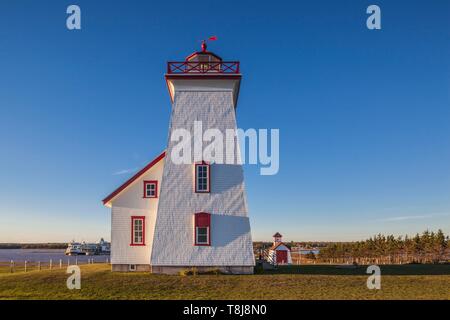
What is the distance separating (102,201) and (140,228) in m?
2.79

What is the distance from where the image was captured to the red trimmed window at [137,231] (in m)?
22.2

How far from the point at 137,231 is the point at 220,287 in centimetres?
752

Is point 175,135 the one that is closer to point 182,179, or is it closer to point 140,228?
point 182,179

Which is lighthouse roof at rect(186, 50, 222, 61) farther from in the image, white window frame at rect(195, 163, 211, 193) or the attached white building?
white window frame at rect(195, 163, 211, 193)

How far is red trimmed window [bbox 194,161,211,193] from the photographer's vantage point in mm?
21156

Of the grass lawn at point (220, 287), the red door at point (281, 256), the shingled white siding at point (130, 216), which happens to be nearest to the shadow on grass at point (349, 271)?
→ the grass lawn at point (220, 287)

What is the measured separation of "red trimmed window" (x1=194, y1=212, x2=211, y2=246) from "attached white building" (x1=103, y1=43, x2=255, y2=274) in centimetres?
5

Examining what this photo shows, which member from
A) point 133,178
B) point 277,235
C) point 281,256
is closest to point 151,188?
point 133,178

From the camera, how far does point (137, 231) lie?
73.5 ft

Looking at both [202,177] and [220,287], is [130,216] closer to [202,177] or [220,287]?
[202,177]

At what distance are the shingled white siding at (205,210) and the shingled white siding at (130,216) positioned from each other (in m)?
1.68

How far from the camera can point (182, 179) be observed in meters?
21.3

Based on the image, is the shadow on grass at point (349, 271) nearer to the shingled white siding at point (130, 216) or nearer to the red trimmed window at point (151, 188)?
the shingled white siding at point (130, 216)
